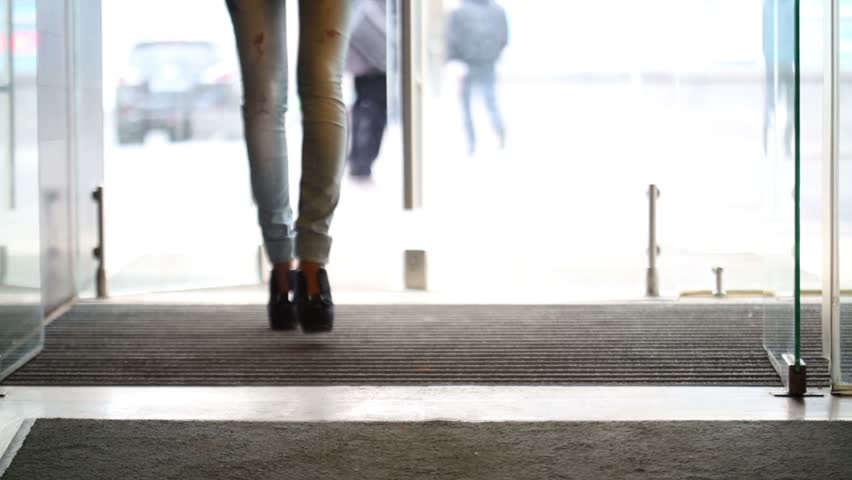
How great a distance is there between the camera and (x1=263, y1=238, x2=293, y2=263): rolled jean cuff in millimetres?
2787

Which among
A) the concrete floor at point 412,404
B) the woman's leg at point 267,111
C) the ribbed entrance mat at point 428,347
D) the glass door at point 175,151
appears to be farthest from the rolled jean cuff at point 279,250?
the glass door at point 175,151

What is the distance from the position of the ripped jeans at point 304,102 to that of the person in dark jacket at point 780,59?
2.58 ft

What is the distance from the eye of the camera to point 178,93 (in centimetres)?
392

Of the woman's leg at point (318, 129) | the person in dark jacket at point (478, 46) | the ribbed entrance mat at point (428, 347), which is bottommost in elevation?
the ribbed entrance mat at point (428, 347)

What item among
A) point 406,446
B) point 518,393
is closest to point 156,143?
point 518,393

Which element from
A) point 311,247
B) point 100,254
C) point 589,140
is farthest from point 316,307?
point 589,140

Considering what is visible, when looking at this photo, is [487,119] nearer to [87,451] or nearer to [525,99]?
[525,99]

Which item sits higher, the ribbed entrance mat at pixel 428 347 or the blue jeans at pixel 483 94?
the blue jeans at pixel 483 94

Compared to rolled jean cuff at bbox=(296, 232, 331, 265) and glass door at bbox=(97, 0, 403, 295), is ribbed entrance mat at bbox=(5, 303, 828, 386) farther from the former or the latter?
glass door at bbox=(97, 0, 403, 295)

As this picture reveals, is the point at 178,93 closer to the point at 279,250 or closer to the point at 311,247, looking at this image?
the point at 279,250

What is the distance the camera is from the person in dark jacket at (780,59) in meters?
2.18

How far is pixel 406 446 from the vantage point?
1.80 meters

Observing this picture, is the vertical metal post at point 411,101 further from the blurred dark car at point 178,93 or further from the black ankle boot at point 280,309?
the black ankle boot at point 280,309

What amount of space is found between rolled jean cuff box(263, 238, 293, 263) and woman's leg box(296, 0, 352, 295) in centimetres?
17
